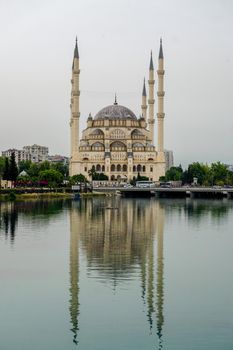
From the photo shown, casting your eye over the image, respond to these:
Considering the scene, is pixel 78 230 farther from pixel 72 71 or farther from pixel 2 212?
pixel 72 71

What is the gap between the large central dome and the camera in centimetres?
11838

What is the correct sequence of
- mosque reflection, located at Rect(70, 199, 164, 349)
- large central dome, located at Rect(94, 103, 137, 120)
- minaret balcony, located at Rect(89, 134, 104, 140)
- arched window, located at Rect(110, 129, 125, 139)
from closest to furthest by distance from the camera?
1. mosque reflection, located at Rect(70, 199, 164, 349)
2. minaret balcony, located at Rect(89, 134, 104, 140)
3. arched window, located at Rect(110, 129, 125, 139)
4. large central dome, located at Rect(94, 103, 137, 120)

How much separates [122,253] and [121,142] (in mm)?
89623

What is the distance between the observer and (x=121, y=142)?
4518 inches

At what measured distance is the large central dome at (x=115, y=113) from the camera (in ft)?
388

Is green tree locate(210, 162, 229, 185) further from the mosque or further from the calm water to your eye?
the calm water

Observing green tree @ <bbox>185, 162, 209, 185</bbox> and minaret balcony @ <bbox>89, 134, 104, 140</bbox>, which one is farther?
minaret balcony @ <bbox>89, 134, 104, 140</bbox>

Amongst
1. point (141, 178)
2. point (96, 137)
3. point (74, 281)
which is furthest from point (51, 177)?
point (74, 281)

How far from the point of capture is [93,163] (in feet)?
360

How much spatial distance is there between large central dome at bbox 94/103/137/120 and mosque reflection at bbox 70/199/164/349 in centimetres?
7469

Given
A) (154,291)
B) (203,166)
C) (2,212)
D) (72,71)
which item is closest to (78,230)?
(2,212)

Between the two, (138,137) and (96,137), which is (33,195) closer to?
(96,137)

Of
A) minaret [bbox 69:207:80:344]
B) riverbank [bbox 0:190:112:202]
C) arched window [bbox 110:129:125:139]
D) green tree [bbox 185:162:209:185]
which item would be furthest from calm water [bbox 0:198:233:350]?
arched window [bbox 110:129:125:139]

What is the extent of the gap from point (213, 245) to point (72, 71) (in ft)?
255
